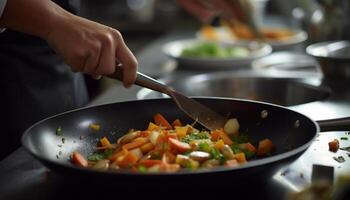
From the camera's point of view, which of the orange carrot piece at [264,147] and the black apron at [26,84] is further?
the black apron at [26,84]

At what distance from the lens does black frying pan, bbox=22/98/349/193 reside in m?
0.87

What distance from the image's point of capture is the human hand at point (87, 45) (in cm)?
109

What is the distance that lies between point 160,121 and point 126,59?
0.64 feet

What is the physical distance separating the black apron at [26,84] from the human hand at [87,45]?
0.58 metres

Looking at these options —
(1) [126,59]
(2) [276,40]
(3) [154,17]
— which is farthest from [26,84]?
(3) [154,17]

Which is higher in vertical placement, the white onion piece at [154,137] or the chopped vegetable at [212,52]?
the white onion piece at [154,137]

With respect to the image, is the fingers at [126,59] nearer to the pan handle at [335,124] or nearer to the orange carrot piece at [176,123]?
the orange carrot piece at [176,123]

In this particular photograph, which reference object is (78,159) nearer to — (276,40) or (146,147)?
(146,147)

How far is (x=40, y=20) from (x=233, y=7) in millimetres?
1189

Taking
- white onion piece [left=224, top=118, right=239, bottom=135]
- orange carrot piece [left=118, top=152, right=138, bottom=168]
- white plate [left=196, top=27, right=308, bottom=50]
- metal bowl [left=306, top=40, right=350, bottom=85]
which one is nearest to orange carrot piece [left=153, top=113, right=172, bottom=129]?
white onion piece [left=224, top=118, right=239, bottom=135]

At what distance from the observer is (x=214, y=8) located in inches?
87.5

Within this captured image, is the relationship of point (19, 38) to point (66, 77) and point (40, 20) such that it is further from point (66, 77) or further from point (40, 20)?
point (40, 20)

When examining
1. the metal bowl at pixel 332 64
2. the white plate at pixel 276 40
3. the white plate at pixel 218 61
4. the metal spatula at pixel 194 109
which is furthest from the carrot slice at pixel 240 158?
the white plate at pixel 276 40

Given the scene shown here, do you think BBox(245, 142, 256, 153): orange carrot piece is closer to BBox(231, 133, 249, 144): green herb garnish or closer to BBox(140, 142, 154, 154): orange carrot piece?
BBox(231, 133, 249, 144): green herb garnish
